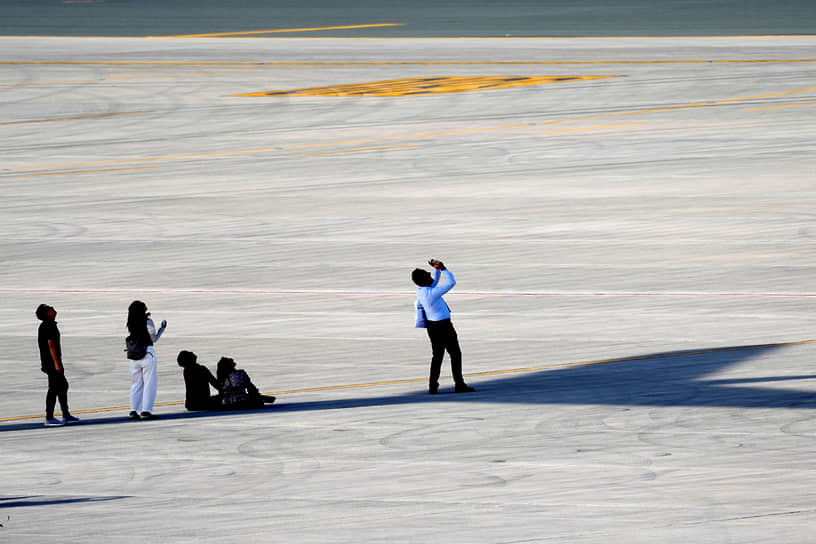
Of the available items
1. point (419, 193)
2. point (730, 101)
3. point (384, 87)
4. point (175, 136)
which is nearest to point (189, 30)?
point (384, 87)

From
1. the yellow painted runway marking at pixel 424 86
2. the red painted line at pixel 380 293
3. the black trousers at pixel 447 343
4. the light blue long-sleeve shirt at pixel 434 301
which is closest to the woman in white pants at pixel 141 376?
the light blue long-sleeve shirt at pixel 434 301

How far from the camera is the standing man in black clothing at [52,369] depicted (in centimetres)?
1652

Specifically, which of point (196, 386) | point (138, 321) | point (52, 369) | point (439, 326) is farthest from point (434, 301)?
point (52, 369)

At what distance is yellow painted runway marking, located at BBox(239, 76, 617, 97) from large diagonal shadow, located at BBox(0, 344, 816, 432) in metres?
30.8

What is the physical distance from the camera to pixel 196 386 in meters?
17.3

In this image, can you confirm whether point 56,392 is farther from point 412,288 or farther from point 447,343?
point 412,288

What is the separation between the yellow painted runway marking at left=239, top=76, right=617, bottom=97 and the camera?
49094 mm

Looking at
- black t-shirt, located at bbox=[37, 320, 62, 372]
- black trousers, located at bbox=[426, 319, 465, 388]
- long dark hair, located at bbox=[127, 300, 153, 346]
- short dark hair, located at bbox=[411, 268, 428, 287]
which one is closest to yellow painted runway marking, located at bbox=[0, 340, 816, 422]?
black t-shirt, located at bbox=[37, 320, 62, 372]

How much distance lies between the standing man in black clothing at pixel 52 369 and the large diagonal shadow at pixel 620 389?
24cm

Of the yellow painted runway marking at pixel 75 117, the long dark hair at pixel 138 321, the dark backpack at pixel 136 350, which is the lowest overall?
the dark backpack at pixel 136 350

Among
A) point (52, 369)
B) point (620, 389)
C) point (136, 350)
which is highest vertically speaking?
point (136, 350)

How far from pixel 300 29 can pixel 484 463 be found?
55.2 metres

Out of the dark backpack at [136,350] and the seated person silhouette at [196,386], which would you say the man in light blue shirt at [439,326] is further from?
the dark backpack at [136,350]

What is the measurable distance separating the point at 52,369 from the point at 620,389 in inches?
289
